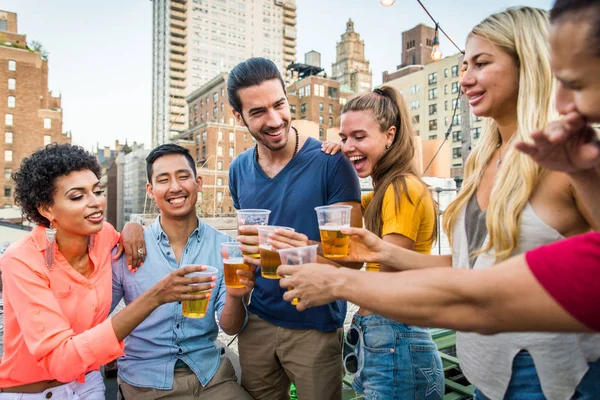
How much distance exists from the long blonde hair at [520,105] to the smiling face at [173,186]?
184 cm

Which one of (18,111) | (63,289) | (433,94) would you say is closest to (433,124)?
(433,94)

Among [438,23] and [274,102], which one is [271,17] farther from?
[274,102]

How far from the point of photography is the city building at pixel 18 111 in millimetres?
49406

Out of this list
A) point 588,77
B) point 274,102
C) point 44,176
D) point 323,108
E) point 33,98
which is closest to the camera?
point 588,77

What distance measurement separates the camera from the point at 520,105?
149cm

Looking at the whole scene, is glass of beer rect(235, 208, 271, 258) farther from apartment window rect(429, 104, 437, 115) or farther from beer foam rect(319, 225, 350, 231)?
apartment window rect(429, 104, 437, 115)

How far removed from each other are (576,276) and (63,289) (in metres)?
2.40

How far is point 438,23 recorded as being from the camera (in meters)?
9.42

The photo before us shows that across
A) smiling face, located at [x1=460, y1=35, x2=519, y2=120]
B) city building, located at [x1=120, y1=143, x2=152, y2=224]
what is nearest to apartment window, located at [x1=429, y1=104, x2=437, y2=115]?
city building, located at [x1=120, y1=143, x2=152, y2=224]

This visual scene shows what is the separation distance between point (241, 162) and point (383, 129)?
1.01m

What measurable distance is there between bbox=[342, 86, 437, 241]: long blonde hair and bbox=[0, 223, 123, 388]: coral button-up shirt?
157 cm

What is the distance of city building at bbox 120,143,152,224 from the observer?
1767 inches

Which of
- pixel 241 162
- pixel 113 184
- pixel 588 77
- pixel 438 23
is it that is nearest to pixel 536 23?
pixel 588 77

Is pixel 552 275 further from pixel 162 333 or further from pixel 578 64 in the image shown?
pixel 162 333
